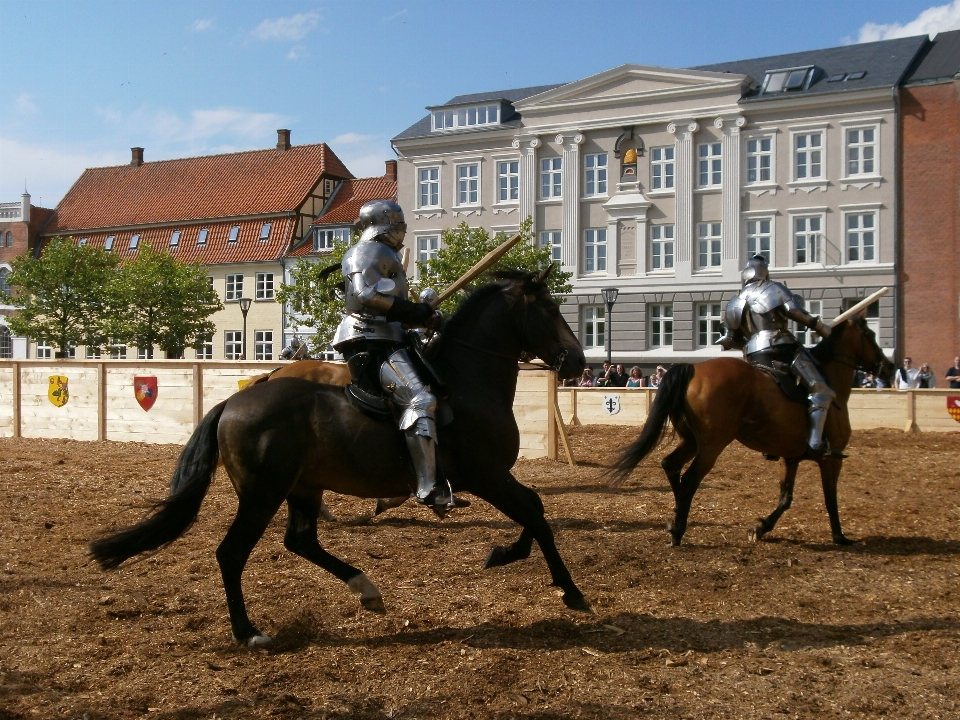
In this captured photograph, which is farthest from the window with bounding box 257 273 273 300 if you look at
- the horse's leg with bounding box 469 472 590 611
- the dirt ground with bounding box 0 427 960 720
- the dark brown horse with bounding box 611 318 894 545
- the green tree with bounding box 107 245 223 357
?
the horse's leg with bounding box 469 472 590 611

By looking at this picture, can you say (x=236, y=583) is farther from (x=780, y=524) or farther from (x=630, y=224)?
(x=630, y=224)

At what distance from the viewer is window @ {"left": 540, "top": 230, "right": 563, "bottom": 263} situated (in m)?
43.8

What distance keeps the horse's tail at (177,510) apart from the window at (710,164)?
3745 centimetres

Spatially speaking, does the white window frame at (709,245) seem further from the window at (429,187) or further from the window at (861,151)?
the window at (429,187)

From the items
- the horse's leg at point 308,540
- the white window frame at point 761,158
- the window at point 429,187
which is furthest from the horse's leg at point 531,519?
the window at point 429,187

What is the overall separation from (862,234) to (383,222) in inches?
1425

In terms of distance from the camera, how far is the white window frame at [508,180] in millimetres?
45125

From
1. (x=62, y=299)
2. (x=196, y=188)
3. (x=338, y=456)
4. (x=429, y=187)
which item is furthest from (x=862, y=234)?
(x=196, y=188)

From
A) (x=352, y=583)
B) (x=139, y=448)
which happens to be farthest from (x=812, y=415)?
(x=139, y=448)

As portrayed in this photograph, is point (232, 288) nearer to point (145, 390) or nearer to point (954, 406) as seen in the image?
point (145, 390)

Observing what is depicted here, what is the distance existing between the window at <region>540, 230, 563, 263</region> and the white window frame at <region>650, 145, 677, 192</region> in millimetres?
4620

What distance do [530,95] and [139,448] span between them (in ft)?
118

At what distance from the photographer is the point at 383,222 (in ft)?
21.1

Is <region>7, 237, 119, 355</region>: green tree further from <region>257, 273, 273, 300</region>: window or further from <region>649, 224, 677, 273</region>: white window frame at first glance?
<region>649, 224, 677, 273</region>: white window frame
